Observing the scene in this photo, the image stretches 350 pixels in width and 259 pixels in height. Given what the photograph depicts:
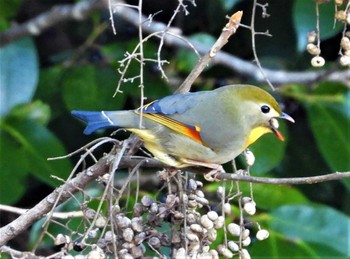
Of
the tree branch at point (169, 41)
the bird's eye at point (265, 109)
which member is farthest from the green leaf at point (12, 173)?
the bird's eye at point (265, 109)

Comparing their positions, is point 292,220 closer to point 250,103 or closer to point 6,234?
point 250,103

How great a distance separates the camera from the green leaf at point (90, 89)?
2545 millimetres

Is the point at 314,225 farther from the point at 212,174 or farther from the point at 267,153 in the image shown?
the point at 212,174

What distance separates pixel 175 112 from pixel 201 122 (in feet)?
0.18

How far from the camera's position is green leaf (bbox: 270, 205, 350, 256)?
233cm

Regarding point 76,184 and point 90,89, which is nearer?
point 76,184

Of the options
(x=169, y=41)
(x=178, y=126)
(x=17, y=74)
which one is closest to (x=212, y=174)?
(x=178, y=126)

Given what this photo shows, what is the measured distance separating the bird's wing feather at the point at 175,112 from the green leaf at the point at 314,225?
0.80 m

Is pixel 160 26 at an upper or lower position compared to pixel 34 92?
upper

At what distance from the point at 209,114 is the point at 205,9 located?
1.33 m

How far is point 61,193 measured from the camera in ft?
Result: 4.54

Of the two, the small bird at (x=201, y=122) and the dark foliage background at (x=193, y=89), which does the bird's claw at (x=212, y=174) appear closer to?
the small bird at (x=201, y=122)

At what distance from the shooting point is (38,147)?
244 centimetres

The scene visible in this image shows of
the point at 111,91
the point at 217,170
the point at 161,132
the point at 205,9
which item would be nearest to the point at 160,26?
the point at 111,91
